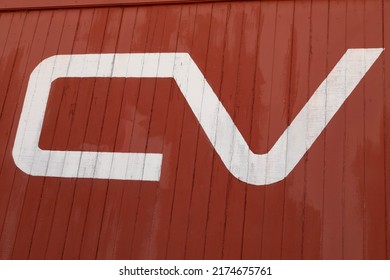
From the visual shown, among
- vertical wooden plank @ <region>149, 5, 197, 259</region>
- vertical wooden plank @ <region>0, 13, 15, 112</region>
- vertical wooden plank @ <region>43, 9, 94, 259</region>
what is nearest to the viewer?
vertical wooden plank @ <region>149, 5, 197, 259</region>

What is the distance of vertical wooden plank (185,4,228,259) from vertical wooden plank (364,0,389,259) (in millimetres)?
981

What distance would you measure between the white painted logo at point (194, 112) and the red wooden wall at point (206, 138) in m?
0.05

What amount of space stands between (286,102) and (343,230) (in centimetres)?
92

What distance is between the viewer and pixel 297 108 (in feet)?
10.4

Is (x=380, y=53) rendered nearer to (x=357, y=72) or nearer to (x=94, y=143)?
(x=357, y=72)

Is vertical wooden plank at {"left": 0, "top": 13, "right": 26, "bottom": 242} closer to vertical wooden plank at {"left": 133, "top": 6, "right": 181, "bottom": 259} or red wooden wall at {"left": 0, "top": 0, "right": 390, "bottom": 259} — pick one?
red wooden wall at {"left": 0, "top": 0, "right": 390, "bottom": 259}

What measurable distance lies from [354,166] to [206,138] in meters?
0.97

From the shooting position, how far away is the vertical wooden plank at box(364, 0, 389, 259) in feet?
9.12

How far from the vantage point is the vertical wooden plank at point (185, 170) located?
2.99 metres

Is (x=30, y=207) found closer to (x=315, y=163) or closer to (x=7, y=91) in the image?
(x=7, y=91)

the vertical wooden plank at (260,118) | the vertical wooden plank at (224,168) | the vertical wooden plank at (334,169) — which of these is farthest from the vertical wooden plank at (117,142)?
the vertical wooden plank at (334,169)

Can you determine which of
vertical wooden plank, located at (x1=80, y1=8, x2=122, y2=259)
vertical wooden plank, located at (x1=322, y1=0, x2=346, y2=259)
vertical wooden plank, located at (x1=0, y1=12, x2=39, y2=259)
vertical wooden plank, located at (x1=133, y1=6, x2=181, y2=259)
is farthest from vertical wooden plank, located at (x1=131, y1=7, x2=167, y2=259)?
vertical wooden plank, located at (x1=322, y1=0, x2=346, y2=259)

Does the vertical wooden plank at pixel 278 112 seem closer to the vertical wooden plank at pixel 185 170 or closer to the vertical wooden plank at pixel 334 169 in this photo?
the vertical wooden plank at pixel 334 169

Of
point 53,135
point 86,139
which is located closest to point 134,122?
point 86,139
